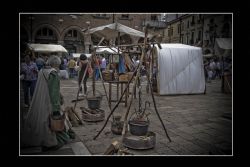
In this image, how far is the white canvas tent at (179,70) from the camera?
11866 mm

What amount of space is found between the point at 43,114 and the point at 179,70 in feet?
28.5

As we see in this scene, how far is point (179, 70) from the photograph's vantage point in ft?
40.1

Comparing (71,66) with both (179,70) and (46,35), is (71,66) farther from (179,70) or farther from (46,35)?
(179,70)

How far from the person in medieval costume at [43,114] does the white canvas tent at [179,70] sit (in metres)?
7.66

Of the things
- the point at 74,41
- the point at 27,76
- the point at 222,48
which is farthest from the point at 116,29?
the point at 74,41

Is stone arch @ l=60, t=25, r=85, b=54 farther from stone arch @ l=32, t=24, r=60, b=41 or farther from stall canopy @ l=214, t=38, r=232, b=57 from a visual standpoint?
stall canopy @ l=214, t=38, r=232, b=57

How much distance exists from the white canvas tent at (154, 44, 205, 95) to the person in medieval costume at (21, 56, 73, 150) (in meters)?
7.66

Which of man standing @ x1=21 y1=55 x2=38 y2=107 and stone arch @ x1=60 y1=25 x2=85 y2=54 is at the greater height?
stone arch @ x1=60 y1=25 x2=85 y2=54

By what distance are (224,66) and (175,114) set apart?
281 inches

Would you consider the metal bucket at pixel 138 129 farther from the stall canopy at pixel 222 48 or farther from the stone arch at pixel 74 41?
the stone arch at pixel 74 41

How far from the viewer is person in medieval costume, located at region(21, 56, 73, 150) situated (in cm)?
465

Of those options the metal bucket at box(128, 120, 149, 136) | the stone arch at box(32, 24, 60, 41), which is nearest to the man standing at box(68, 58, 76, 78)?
the stone arch at box(32, 24, 60, 41)
